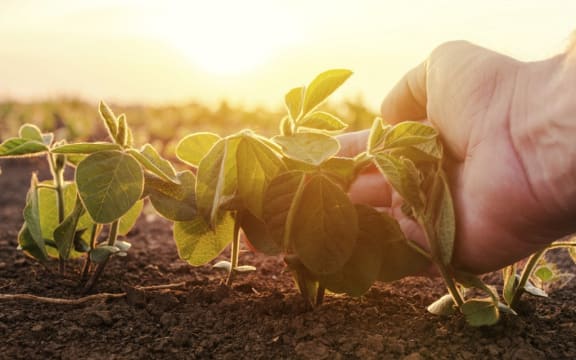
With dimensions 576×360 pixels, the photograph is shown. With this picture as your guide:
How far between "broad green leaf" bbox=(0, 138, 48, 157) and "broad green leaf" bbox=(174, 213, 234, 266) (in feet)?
1.46

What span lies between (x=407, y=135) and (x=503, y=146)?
258 mm

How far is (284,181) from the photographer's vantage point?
152cm

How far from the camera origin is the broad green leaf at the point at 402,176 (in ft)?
4.89

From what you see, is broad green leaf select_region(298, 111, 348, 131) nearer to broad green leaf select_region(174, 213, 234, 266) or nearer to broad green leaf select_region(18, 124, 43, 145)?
broad green leaf select_region(174, 213, 234, 266)

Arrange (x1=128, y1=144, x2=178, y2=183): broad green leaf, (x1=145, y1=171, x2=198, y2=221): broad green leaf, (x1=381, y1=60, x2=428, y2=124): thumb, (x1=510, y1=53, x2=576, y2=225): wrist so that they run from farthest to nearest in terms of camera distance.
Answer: (x1=381, y1=60, x2=428, y2=124): thumb < (x1=145, y1=171, x2=198, y2=221): broad green leaf < (x1=128, y1=144, x2=178, y2=183): broad green leaf < (x1=510, y1=53, x2=576, y2=225): wrist

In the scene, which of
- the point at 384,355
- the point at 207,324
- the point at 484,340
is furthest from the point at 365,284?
the point at 207,324

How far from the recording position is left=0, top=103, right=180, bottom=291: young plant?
1.51m

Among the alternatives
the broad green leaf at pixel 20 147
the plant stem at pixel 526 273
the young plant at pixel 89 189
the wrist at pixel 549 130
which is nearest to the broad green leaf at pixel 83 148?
the young plant at pixel 89 189

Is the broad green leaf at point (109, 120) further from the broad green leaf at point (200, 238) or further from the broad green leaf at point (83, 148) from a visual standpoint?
the broad green leaf at point (200, 238)

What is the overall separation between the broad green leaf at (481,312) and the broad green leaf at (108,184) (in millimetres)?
915

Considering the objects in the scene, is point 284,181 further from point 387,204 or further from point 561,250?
point 561,250

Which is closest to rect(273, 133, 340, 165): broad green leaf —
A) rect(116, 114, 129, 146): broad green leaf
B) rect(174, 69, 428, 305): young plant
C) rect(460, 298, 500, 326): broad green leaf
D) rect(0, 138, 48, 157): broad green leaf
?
rect(174, 69, 428, 305): young plant

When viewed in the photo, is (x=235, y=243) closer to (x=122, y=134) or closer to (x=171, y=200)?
(x=171, y=200)

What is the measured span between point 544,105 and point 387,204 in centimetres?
79
